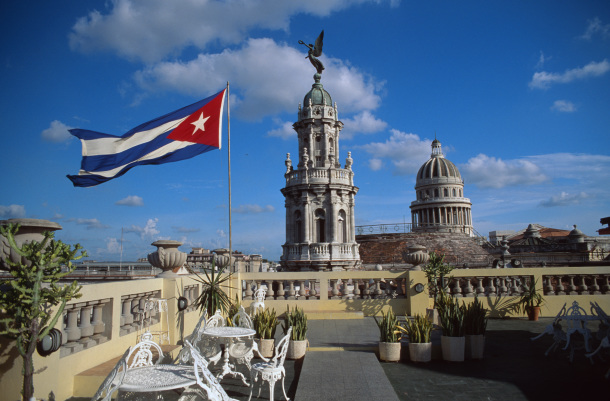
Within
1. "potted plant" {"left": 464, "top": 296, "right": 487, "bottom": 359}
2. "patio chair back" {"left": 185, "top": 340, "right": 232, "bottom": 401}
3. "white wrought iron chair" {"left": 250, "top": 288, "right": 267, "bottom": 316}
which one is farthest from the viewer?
"white wrought iron chair" {"left": 250, "top": 288, "right": 267, "bottom": 316}

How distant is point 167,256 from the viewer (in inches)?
422

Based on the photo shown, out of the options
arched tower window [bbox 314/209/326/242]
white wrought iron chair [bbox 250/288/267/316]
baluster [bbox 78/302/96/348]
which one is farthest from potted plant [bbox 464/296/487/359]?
arched tower window [bbox 314/209/326/242]

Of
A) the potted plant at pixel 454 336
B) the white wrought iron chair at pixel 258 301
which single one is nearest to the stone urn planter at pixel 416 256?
the white wrought iron chair at pixel 258 301

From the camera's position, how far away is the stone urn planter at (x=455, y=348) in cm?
902

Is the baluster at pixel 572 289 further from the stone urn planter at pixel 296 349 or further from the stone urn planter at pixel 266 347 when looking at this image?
the stone urn planter at pixel 266 347

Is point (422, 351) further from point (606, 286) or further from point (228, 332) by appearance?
point (606, 286)

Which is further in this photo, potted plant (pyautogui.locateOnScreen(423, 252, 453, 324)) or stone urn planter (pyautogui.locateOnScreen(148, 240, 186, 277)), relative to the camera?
potted plant (pyautogui.locateOnScreen(423, 252, 453, 324))

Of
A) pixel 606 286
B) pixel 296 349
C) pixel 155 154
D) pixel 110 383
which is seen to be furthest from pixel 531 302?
pixel 110 383

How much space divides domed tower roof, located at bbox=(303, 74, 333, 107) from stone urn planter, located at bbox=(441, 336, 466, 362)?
3356 centimetres

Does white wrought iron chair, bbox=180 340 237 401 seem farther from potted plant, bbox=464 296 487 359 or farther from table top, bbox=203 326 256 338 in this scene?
potted plant, bbox=464 296 487 359

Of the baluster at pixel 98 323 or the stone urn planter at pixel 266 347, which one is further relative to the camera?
the stone urn planter at pixel 266 347

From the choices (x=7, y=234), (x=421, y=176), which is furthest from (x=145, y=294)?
(x=421, y=176)

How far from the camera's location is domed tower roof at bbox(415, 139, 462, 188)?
300ft

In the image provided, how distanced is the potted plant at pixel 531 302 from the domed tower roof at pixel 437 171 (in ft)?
260
